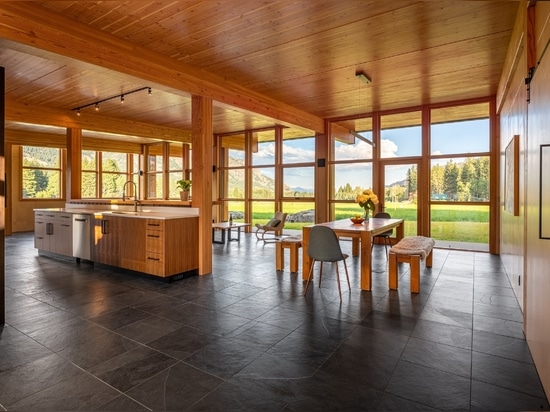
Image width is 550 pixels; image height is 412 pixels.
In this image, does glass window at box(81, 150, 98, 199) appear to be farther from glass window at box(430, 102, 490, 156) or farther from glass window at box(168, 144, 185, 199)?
glass window at box(430, 102, 490, 156)

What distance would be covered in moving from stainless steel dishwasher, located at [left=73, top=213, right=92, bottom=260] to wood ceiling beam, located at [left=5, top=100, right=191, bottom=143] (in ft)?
8.55

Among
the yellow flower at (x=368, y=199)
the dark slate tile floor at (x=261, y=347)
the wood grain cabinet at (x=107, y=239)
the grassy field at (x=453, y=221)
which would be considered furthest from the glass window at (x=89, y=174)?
the yellow flower at (x=368, y=199)

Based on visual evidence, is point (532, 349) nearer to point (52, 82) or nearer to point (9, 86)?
point (52, 82)

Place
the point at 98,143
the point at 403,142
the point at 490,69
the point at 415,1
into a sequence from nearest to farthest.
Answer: the point at 415,1 < the point at 490,69 < the point at 403,142 < the point at 98,143

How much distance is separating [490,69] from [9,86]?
7588 millimetres

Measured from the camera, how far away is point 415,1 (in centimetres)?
315

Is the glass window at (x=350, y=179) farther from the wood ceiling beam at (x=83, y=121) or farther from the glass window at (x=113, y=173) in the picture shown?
the glass window at (x=113, y=173)

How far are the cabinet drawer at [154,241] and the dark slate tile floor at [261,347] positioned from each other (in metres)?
0.45

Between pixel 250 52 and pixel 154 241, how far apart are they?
8.93 feet

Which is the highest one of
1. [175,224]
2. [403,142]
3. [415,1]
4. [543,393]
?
[415,1]

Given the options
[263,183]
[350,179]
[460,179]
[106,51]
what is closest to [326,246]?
[106,51]

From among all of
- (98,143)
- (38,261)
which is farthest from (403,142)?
(98,143)

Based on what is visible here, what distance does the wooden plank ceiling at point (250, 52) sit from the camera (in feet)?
10.6

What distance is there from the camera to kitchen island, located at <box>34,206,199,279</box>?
4.36 m
